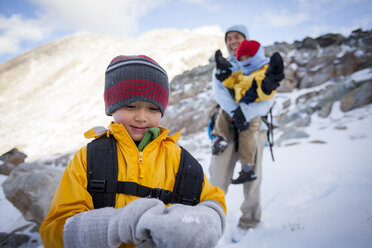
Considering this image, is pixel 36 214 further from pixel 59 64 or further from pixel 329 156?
pixel 59 64

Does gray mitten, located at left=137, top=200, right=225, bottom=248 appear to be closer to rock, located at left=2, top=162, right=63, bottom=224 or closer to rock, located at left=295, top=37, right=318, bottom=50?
rock, located at left=2, top=162, right=63, bottom=224

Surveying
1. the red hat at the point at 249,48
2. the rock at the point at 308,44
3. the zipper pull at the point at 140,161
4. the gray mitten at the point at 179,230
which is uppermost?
the rock at the point at 308,44

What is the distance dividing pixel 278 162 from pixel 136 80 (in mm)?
5193

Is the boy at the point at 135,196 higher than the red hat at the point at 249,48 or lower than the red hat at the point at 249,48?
lower

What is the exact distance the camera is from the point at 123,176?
1.06 metres

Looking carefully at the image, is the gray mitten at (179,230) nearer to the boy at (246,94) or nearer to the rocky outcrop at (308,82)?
the boy at (246,94)

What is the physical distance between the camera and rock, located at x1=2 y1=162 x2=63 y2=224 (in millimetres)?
2602

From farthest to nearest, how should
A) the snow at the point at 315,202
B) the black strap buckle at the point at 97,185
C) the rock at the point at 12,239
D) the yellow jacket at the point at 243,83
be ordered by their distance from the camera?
1. the rock at the point at 12,239
2. the yellow jacket at the point at 243,83
3. the snow at the point at 315,202
4. the black strap buckle at the point at 97,185

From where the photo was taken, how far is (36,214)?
103 inches

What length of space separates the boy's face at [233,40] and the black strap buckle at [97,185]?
2496mm

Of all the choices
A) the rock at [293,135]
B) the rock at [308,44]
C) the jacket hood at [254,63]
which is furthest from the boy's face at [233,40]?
the rock at [308,44]

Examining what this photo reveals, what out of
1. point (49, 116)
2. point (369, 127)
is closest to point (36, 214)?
point (49, 116)

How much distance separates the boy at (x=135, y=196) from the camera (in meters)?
0.67

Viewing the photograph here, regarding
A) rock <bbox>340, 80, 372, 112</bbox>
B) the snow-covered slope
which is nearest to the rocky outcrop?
rock <bbox>340, 80, 372, 112</bbox>
